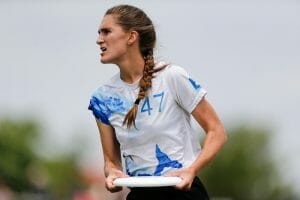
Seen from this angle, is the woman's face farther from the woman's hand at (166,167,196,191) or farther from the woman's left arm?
the woman's hand at (166,167,196,191)

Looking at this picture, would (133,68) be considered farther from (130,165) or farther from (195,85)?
(130,165)

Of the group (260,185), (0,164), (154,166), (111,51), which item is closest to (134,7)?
(111,51)

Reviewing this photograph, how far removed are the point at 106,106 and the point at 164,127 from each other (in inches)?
19.8

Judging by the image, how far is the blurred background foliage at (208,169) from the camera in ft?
274

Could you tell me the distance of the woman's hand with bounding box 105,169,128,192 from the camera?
10.0 metres

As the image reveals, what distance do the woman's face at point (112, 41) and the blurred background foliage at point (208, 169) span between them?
65223 millimetres

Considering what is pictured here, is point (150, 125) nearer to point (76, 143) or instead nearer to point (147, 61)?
point (147, 61)

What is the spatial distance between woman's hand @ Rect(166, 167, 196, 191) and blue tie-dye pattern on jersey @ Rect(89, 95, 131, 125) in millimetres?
611

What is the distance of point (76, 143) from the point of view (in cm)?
10062

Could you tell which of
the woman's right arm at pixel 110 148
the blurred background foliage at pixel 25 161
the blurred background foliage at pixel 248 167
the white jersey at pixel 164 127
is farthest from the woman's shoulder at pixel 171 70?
the blurred background foliage at pixel 25 161

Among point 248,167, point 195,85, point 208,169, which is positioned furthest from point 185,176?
point 248,167

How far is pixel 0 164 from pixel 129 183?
85.1 metres

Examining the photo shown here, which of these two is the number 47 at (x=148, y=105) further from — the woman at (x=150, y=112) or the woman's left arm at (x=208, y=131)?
the woman's left arm at (x=208, y=131)

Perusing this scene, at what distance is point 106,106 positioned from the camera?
10352 millimetres
